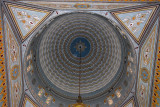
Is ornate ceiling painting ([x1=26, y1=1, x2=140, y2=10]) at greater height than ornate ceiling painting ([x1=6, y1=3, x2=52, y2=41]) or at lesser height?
greater

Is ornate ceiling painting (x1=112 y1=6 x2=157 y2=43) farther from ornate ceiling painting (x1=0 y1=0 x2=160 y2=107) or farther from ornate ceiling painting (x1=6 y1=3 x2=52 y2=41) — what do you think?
ornate ceiling painting (x1=6 y1=3 x2=52 y2=41)

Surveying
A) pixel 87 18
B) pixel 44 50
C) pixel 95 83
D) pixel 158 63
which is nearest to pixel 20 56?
pixel 44 50

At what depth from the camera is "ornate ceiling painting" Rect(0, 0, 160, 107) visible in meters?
10.6

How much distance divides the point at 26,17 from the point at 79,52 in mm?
10164

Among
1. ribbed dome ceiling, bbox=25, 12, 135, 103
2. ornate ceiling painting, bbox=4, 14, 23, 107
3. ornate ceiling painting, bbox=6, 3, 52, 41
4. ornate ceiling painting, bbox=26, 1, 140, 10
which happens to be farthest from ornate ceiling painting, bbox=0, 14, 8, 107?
ornate ceiling painting, bbox=26, 1, 140, 10

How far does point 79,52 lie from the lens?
784 inches

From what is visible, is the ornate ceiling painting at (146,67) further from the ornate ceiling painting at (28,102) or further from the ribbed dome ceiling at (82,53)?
the ornate ceiling painting at (28,102)

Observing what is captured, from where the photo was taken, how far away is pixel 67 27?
1856 cm

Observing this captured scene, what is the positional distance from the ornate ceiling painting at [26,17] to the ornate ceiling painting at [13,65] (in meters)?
0.73

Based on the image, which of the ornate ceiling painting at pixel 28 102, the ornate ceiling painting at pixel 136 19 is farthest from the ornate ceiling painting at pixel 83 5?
the ornate ceiling painting at pixel 28 102

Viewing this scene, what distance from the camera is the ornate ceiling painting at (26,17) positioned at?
10273 millimetres

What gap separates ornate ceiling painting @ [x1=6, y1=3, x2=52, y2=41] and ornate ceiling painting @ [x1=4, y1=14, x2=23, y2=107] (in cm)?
73

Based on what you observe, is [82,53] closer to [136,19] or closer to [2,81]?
[136,19]

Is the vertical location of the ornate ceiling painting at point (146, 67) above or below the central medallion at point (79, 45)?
below
